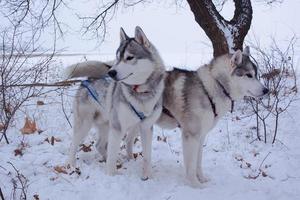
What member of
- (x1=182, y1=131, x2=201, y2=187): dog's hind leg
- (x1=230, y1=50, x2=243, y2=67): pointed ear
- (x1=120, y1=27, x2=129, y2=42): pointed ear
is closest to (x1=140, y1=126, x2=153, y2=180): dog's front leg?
(x1=182, y1=131, x2=201, y2=187): dog's hind leg

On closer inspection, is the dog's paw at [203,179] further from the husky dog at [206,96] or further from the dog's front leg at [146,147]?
the dog's front leg at [146,147]

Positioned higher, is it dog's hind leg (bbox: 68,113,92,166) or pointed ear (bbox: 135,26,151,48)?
pointed ear (bbox: 135,26,151,48)

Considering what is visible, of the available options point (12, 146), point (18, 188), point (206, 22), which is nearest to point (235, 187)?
point (18, 188)

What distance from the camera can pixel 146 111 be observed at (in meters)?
4.02

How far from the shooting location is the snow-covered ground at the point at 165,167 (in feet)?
12.2

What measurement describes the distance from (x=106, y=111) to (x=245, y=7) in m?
5.81

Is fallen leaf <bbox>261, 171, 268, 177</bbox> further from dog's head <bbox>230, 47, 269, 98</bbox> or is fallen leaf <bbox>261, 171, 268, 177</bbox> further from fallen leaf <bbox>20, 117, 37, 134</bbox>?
fallen leaf <bbox>20, 117, 37, 134</bbox>

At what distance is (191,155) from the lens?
4.09 meters

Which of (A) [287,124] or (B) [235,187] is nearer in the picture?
(B) [235,187]

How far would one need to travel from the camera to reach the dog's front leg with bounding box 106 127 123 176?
407 centimetres

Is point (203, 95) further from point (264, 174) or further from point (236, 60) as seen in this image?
point (264, 174)

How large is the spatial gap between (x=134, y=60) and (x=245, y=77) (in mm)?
1193

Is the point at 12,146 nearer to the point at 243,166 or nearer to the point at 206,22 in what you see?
the point at 243,166

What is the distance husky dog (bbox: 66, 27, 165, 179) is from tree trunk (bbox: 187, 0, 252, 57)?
451 cm
